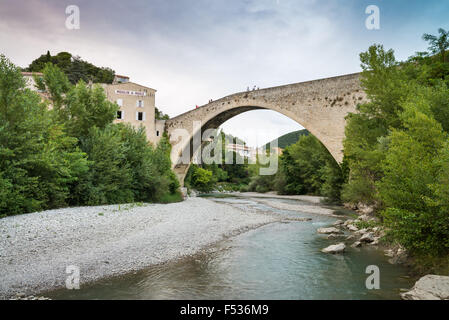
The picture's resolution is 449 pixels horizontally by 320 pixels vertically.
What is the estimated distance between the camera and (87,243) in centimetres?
778

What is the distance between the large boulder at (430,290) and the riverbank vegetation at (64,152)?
10.2 meters

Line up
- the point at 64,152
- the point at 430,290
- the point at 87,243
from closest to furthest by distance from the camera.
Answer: the point at 430,290 < the point at 87,243 < the point at 64,152

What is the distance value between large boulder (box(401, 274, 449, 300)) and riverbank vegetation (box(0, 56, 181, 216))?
1023 cm

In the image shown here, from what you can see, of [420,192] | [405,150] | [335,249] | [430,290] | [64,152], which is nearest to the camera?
[430,290]

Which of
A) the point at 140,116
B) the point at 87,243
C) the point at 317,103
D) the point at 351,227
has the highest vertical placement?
the point at 140,116

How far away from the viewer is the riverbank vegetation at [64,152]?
375 inches

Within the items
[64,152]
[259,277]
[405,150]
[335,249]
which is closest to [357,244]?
[335,249]

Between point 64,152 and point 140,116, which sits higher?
point 140,116

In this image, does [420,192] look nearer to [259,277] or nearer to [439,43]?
[259,277]

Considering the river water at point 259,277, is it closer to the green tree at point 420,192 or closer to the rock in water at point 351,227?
the green tree at point 420,192

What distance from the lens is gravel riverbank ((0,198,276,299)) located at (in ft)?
18.6

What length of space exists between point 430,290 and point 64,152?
12263 mm
